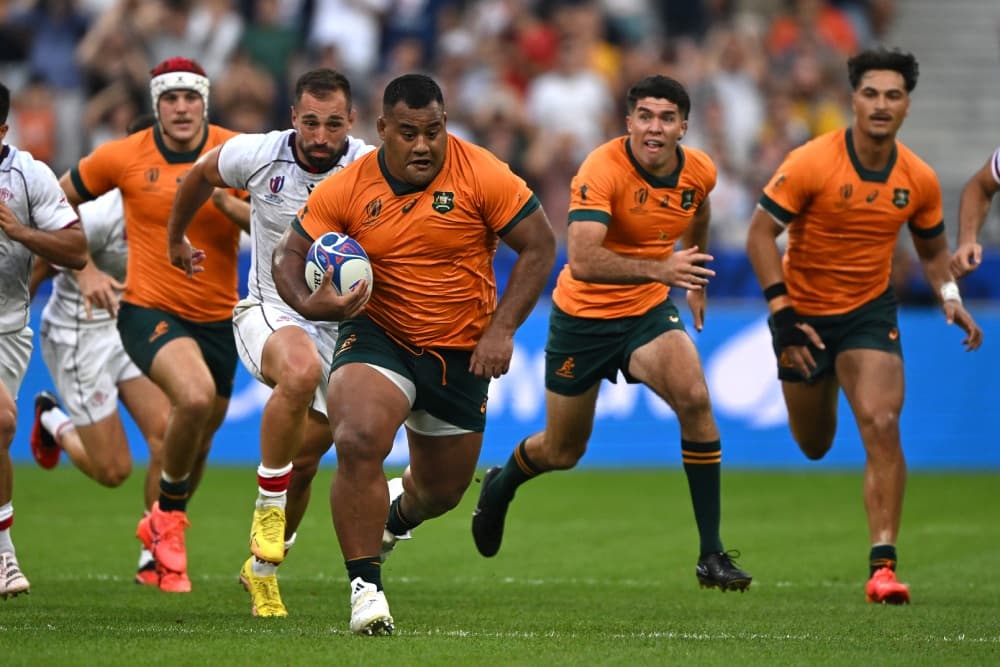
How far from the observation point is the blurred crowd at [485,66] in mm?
19703

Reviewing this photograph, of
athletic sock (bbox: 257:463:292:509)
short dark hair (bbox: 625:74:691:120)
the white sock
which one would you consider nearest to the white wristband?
short dark hair (bbox: 625:74:691:120)

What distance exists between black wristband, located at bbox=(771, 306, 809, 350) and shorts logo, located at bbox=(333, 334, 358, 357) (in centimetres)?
310

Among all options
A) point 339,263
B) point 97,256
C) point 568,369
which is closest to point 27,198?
point 339,263

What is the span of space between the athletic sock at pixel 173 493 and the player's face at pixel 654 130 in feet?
10.8

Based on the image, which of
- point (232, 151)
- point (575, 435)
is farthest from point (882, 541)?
point (232, 151)

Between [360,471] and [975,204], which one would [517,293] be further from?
[975,204]

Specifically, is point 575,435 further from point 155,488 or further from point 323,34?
point 323,34

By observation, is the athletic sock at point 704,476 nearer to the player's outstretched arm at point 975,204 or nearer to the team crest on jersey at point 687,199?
the team crest on jersey at point 687,199

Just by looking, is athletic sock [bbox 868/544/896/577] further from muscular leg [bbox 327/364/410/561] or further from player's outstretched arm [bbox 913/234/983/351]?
muscular leg [bbox 327/364/410/561]

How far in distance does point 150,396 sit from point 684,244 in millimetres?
3836

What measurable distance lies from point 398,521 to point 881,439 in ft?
9.33

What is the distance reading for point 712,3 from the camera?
77.1 ft

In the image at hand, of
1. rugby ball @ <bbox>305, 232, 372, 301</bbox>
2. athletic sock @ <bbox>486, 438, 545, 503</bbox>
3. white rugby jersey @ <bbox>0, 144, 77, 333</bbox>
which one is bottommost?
athletic sock @ <bbox>486, 438, 545, 503</bbox>

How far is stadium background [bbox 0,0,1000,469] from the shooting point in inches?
677
